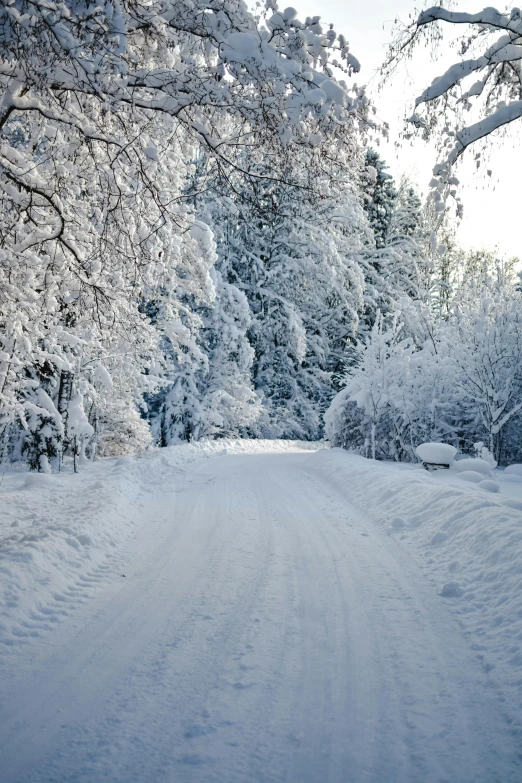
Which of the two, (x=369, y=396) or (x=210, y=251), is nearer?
(x=210, y=251)

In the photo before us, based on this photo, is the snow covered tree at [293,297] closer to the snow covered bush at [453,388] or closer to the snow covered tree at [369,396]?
the snow covered tree at [369,396]

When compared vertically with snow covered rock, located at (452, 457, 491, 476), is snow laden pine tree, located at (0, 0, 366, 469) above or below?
above

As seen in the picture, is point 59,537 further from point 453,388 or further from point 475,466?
point 453,388

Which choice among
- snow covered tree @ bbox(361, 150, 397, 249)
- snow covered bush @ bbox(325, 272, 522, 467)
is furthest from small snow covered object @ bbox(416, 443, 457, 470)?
snow covered tree @ bbox(361, 150, 397, 249)

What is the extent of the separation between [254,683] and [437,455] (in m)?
11.3

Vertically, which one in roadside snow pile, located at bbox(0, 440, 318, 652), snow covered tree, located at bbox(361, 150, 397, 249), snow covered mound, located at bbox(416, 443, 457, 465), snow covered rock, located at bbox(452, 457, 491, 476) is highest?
snow covered tree, located at bbox(361, 150, 397, 249)

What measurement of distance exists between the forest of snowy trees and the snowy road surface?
3.24 metres

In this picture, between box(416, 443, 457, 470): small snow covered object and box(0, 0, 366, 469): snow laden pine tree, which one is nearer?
box(0, 0, 366, 469): snow laden pine tree

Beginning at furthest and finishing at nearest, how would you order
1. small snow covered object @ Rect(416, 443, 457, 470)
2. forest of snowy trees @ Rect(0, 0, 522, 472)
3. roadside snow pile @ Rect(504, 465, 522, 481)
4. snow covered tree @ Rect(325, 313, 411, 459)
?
1. snow covered tree @ Rect(325, 313, 411, 459)
2. small snow covered object @ Rect(416, 443, 457, 470)
3. roadside snow pile @ Rect(504, 465, 522, 481)
4. forest of snowy trees @ Rect(0, 0, 522, 472)

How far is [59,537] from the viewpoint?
225 inches

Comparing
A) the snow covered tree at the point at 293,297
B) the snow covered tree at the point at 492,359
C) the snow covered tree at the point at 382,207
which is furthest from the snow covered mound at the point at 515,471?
the snow covered tree at the point at 382,207

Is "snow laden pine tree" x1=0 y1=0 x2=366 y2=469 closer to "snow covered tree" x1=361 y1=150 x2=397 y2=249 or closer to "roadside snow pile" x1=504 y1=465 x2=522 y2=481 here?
"roadside snow pile" x1=504 y1=465 x2=522 y2=481

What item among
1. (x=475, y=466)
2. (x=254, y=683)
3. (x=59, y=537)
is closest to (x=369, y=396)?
(x=475, y=466)

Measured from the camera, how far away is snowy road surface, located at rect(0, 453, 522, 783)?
2.53 meters
